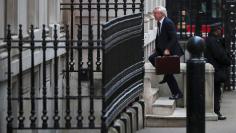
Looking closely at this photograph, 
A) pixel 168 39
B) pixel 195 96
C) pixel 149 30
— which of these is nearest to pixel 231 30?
pixel 149 30

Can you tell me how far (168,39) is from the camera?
1380 centimetres

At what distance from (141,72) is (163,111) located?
2888 millimetres

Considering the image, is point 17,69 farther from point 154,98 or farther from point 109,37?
point 154,98

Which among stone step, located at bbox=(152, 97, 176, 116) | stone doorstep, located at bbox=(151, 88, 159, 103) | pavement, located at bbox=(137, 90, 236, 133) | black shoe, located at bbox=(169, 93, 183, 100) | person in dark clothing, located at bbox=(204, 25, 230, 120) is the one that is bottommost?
pavement, located at bbox=(137, 90, 236, 133)

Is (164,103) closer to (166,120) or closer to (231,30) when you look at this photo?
(166,120)

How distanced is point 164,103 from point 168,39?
4.75ft

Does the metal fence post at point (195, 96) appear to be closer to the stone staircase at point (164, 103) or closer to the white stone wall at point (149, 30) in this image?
the stone staircase at point (164, 103)

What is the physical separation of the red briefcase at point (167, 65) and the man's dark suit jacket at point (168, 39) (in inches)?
38.0

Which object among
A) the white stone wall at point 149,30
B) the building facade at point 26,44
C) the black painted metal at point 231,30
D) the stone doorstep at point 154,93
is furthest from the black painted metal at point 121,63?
the white stone wall at point 149,30

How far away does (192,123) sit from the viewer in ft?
21.7

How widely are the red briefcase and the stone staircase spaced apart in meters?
0.34

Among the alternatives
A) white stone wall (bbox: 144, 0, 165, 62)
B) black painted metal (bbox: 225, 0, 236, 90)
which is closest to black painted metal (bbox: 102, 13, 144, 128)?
black painted metal (bbox: 225, 0, 236, 90)

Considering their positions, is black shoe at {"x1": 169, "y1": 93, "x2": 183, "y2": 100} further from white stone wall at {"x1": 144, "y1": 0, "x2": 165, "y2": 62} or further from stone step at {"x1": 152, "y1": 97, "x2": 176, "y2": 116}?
white stone wall at {"x1": 144, "y1": 0, "x2": 165, "y2": 62}

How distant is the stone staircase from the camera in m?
12.5
